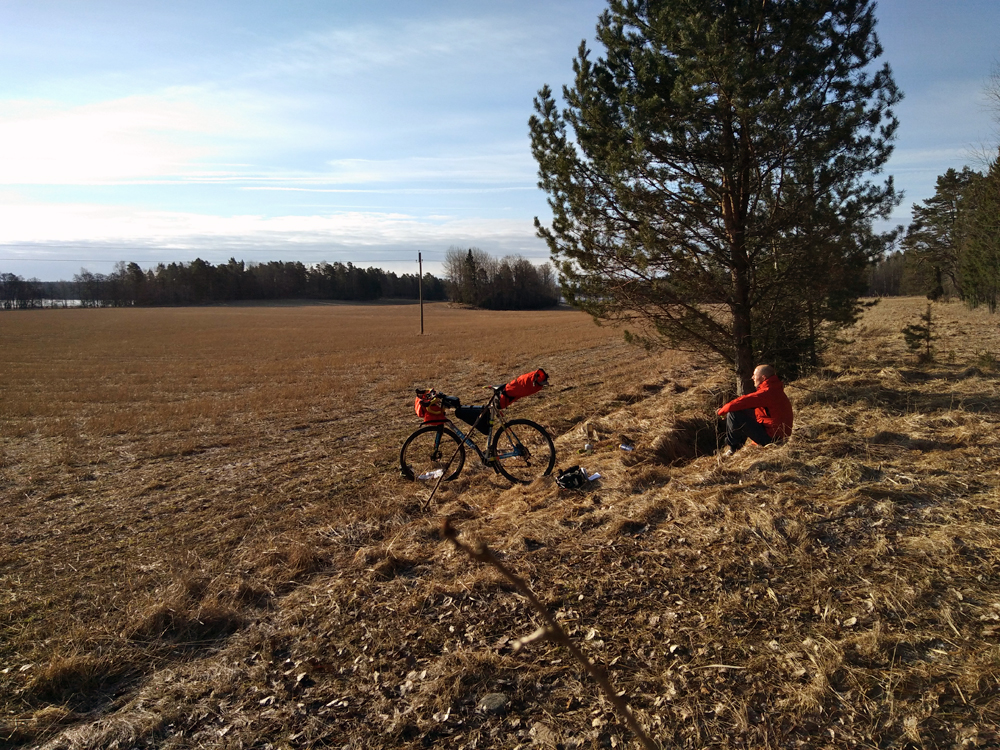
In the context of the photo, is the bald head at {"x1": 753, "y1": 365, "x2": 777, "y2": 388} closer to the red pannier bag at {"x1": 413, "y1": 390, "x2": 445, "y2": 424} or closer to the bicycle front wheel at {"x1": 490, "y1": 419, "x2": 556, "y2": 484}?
the bicycle front wheel at {"x1": 490, "y1": 419, "x2": 556, "y2": 484}

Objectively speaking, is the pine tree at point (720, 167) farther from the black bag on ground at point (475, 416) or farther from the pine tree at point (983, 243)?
the pine tree at point (983, 243)

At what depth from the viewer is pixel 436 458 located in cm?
754

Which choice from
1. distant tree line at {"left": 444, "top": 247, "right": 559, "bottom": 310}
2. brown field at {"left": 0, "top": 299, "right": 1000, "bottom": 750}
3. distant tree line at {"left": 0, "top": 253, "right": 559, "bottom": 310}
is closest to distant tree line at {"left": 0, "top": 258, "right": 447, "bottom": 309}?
distant tree line at {"left": 0, "top": 253, "right": 559, "bottom": 310}

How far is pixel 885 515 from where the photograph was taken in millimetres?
4371

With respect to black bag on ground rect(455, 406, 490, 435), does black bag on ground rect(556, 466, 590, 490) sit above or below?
below

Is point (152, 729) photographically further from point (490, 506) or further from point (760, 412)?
point (760, 412)

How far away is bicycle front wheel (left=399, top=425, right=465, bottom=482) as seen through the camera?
24.0 feet

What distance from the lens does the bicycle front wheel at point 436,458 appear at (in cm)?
730

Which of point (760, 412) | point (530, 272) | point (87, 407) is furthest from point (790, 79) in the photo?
point (530, 272)

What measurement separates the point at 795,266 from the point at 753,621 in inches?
211

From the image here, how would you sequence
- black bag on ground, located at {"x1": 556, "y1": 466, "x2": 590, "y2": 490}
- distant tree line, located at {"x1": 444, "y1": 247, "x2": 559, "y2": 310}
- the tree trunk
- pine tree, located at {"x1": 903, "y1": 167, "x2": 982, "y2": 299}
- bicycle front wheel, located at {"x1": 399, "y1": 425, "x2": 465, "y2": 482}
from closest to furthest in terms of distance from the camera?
black bag on ground, located at {"x1": 556, "y1": 466, "x2": 590, "y2": 490}, bicycle front wheel, located at {"x1": 399, "y1": 425, "x2": 465, "y2": 482}, the tree trunk, pine tree, located at {"x1": 903, "y1": 167, "x2": 982, "y2": 299}, distant tree line, located at {"x1": 444, "y1": 247, "x2": 559, "y2": 310}

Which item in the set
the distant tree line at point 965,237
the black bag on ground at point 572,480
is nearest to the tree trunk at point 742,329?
the black bag on ground at point 572,480

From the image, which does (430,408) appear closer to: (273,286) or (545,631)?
(545,631)

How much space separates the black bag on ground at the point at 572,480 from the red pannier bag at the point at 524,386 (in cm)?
96
